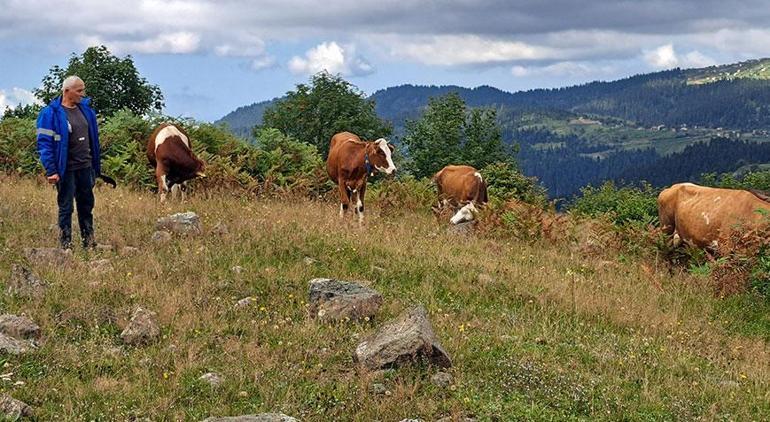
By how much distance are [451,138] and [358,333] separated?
222 ft

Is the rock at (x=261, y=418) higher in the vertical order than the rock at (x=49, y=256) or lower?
lower

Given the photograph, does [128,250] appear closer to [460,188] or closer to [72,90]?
[72,90]

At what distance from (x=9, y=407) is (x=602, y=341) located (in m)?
6.39

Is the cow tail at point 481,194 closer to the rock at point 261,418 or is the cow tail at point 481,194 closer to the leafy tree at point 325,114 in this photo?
the rock at point 261,418

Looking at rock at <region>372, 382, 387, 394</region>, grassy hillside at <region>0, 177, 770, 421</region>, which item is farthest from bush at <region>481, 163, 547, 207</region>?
rock at <region>372, 382, 387, 394</region>

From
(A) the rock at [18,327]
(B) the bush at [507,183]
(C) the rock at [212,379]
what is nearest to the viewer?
(C) the rock at [212,379]

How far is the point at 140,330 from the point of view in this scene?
707 centimetres

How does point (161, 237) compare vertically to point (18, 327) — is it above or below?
above

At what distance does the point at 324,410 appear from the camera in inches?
226

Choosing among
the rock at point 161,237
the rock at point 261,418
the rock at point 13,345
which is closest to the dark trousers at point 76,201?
the rock at point 161,237

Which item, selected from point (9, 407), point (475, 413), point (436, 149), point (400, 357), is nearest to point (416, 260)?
point (400, 357)

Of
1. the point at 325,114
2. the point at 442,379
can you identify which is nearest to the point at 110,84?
the point at 325,114

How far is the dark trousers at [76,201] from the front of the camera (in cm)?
1013

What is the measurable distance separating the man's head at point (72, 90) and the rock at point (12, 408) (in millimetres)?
5814
